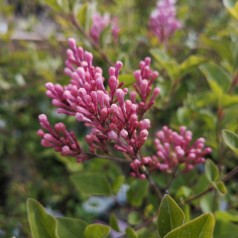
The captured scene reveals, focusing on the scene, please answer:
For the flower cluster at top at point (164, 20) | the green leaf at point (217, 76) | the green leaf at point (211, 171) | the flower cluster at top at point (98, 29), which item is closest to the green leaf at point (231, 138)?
the green leaf at point (211, 171)

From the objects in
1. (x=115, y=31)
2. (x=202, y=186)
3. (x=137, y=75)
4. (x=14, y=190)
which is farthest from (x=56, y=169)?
(x=137, y=75)

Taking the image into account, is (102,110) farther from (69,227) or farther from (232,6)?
(232,6)

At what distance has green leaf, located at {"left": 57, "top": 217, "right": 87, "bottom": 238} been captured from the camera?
740 mm

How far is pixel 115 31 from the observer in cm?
129

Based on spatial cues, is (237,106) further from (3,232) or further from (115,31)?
(3,232)

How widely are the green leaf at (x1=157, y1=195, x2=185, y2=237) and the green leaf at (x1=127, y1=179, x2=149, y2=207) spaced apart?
14.9 inches

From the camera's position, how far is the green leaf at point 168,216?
64 centimetres

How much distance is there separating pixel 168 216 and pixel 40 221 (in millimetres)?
230

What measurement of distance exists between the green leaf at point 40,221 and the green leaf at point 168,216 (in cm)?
18

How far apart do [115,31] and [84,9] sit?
5.6 inches

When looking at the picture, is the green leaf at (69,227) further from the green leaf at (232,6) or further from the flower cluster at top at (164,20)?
the flower cluster at top at (164,20)

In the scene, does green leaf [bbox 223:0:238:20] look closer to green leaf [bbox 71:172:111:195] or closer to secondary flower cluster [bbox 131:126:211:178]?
secondary flower cluster [bbox 131:126:211:178]

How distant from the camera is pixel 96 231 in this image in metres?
0.70

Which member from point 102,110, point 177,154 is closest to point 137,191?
point 177,154
